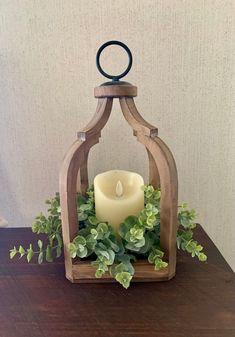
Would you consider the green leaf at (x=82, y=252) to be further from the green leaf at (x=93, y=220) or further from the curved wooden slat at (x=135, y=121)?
the curved wooden slat at (x=135, y=121)

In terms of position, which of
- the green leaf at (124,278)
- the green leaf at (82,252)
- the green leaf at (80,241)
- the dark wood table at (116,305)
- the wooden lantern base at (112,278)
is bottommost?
the dark wood table at (116,305)

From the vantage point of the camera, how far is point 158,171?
17.2 inches

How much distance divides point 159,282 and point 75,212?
174mm

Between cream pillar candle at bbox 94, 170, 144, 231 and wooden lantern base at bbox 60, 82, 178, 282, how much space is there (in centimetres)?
5

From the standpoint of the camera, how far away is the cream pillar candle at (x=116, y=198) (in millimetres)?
466

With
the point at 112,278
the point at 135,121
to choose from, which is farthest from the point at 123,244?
the point at 135,121

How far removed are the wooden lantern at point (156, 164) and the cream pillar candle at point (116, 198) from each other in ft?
0.16

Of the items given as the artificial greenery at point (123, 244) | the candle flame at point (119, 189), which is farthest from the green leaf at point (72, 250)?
the candle flame at point (119, 189)

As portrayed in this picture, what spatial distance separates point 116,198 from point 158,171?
90mm

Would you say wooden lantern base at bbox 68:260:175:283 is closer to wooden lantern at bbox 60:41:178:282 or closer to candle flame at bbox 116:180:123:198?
wooden lantern at bbox 60:41:178:282

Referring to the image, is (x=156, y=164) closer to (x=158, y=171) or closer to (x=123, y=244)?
(x=158, y=171)

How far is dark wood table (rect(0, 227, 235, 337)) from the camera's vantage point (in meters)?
0.36

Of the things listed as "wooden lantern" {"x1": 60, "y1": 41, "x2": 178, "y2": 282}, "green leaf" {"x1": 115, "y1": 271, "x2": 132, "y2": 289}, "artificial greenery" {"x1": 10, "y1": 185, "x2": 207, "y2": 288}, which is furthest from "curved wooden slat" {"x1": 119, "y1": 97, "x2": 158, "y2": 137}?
"green leaf" {"x1": 115, "y1": 271, "x2": 132, "y2": 289}

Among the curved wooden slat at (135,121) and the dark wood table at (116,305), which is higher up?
the curved wooden slat at (135,121)
